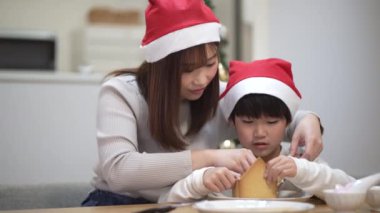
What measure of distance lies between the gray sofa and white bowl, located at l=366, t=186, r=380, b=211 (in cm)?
96

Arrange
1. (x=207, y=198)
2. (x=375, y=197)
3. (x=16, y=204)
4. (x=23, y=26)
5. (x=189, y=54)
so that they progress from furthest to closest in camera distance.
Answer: (x=23, y=26) → (x=16, y=204) → (x=189, y=54) → (x=207, y=198) → (x=375, y=197)

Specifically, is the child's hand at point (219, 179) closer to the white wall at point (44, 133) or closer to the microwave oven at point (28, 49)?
the white wall at point (44, 133)

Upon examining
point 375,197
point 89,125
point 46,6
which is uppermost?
point 46,6

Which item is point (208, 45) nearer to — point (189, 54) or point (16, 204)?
point (189, 54)

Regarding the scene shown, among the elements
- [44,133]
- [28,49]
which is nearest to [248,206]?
[44,133]

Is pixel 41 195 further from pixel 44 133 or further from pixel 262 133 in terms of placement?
pixel 44 133

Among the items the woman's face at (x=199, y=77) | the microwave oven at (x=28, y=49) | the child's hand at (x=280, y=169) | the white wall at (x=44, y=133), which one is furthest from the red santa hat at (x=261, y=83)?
the microwave oven at (x=28, y=49)

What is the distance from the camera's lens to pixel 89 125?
3.24 metres

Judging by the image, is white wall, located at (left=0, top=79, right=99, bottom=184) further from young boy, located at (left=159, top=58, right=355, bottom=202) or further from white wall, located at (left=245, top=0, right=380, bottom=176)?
young boy, located at (left=159, top=58, right=355, bottom=202)

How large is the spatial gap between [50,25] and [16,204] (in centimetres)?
359

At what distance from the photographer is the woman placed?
1319 millimetres

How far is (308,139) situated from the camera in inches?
55.9

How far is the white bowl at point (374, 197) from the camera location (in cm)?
103

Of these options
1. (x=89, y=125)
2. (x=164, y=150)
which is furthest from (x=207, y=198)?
(x=89, y=125)
